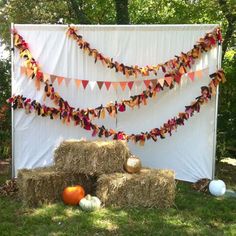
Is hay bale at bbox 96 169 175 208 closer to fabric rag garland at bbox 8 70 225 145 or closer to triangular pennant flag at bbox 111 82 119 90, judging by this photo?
fabric rag garland at bbox 8 70 225 145

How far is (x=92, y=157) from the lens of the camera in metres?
5.76

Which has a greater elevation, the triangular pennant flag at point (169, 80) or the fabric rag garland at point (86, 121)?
the triangular pennant flag at point (169, 80)

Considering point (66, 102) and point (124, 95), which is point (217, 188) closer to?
point (124, 95)

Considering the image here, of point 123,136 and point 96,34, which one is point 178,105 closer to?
point 123,136

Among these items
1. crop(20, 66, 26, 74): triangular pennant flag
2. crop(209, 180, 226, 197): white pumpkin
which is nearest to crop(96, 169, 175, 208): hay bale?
crop(209, 180, 226, 197): white pumpkin

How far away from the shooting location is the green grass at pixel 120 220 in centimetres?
481

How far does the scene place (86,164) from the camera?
5.78 m

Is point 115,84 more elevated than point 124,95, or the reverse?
point 115,84

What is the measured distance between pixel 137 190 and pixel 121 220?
0.60 meters

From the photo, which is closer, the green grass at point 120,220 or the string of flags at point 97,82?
the green grass at point 120,220

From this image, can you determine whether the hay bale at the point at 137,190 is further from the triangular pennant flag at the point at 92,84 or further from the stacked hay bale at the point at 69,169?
the triangular pennant flag at the point at 92,84

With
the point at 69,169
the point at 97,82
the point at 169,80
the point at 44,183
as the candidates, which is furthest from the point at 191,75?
the point at 44,183

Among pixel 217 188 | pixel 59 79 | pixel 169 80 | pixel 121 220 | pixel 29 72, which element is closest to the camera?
pixel 121 220

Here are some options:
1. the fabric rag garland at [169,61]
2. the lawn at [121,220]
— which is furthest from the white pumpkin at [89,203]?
the fabric rag garland at [169,61]
